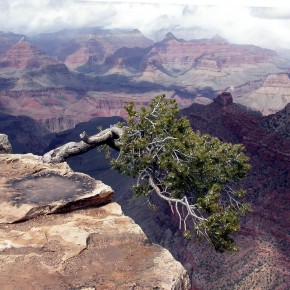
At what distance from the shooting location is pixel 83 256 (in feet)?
34.0

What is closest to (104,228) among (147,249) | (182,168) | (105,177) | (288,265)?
(147,249)

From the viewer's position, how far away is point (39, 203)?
40.6 ft

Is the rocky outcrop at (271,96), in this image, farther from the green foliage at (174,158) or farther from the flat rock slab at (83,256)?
the flat rock slab at (83,256)

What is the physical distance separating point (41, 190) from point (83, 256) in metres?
3.58

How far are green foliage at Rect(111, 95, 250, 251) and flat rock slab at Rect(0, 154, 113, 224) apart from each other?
52.5 inches

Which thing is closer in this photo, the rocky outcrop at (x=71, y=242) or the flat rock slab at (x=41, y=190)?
the rocky outcrop at (x=71, y=242)

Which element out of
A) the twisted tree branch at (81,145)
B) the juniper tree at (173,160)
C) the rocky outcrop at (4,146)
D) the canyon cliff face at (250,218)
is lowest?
the canyon cliff face at (250,218)

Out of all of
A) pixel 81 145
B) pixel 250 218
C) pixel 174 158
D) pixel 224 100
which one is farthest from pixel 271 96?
pixel 174 158

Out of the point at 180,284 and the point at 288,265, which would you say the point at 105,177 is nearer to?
the point at 288,265

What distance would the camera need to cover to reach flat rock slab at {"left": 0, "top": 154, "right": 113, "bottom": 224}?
1216 cm

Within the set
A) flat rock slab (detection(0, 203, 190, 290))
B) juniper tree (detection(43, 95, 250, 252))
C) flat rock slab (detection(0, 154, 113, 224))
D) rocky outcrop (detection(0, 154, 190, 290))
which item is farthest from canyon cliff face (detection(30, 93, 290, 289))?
flat rock slab (detection(0, 203, 190, 290))

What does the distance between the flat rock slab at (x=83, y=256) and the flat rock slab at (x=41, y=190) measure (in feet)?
0.94

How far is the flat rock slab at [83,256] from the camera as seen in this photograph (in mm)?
9297

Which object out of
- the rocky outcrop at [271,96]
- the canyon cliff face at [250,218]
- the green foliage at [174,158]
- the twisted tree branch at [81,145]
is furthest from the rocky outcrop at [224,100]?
the rocky outcrop at [271,96]
